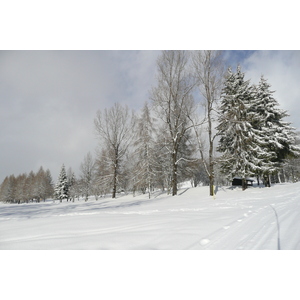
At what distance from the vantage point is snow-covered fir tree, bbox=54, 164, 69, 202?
38.1 metres

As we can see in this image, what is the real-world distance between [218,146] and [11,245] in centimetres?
1532

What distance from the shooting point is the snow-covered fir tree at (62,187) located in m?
38.1

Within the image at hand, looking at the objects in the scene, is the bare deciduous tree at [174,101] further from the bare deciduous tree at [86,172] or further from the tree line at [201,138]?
the bare deciduous tree at [86,172]

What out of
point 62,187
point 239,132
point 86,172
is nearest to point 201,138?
point 239,132

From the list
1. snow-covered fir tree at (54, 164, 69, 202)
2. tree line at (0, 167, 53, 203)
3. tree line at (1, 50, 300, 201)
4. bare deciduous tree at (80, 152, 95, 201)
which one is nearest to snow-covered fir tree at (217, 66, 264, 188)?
tree line at (1, 50, 300, 201)

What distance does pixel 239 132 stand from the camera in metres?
13.1

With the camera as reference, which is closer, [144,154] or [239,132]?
[239,132]

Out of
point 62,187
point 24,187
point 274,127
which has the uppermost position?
point 274,127

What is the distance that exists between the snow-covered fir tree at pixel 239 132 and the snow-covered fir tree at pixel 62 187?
37.1 meters

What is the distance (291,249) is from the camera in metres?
2.42

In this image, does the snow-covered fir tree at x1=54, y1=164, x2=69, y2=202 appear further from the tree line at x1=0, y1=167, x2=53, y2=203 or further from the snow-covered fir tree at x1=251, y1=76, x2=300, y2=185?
the snow-covered fir tree at x1=251, y1=76, x2=300, y2=185

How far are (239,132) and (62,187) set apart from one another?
39823 mm

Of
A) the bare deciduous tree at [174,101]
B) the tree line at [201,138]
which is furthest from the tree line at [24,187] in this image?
the bare deciduous tree at [174,101]

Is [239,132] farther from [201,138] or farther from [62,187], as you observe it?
[62,187]
